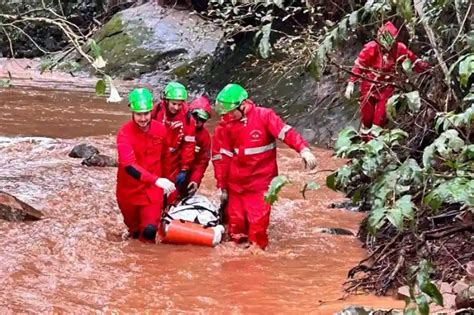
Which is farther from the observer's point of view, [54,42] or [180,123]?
[54,42]

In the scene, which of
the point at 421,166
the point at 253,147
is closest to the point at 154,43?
the point at 253,147

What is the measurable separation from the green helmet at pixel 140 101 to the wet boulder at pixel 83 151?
4.03m

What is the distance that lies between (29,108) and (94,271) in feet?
32.3

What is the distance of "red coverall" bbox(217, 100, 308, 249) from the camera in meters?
5.98

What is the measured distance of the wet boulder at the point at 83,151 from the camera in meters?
9.86

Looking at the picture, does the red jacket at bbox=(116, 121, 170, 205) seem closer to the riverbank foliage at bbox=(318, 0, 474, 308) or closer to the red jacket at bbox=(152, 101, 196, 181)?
the red jacket at bbox=(152, 101, 196, 181)

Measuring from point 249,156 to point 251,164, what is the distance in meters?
0.07

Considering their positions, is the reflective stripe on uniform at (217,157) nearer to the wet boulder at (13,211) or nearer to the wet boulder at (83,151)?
the wet boulder at (13,211)

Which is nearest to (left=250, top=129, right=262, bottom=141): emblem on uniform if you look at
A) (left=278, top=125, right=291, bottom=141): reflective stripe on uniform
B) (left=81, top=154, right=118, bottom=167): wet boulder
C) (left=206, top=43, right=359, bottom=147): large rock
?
(left=278, top=125, right=291, bottom=141): reflective stripe on uniform

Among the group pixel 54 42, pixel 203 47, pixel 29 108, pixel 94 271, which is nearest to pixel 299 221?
pixel 94 271

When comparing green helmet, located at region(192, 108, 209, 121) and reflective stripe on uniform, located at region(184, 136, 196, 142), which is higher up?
green helmet, located at region(192, 108, 209, 121)

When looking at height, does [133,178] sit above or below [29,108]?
above

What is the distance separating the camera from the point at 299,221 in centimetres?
692

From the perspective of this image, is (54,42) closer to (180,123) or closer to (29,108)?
(29,108)
